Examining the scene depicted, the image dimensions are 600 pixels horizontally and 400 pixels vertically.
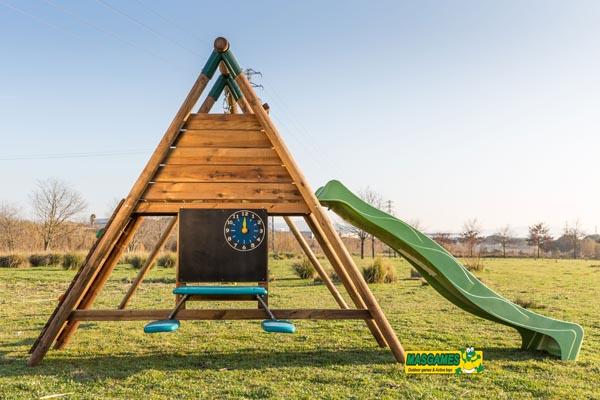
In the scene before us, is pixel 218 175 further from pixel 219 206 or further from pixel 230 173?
pixel 219 206

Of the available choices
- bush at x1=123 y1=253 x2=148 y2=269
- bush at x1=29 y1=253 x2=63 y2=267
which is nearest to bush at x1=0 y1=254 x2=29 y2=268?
bush at x1=29 y1=253 x2=63 y2=267

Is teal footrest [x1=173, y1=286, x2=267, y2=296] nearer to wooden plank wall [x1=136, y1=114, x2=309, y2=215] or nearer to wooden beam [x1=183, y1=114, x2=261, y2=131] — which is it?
wooden plank wall [x1=136, y1=114, x2=309, y2=215]

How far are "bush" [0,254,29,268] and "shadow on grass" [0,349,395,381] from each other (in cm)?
2107

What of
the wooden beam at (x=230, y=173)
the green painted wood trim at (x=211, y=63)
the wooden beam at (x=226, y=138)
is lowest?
the wooden beam at (x=230, y=173)

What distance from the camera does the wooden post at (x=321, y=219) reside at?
18.6ft

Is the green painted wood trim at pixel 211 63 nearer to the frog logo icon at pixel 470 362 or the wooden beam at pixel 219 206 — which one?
the wooden beam at pixel 219 206

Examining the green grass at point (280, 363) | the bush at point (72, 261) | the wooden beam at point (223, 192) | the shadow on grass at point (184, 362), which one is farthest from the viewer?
the bush at point (72, 261)

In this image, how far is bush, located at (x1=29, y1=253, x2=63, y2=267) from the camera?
24.8m

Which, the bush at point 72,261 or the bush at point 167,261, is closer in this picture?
the bush at point 72,261

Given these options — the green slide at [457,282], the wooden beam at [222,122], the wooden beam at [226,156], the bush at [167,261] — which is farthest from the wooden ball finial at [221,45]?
the bush at [167,261]

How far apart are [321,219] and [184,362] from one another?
2.25m

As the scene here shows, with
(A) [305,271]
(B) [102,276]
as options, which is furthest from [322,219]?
(A) [305,271]

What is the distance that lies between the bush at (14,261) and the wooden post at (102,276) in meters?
20.8

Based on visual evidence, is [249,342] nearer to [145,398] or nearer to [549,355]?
[145,398]
